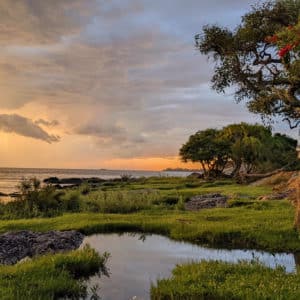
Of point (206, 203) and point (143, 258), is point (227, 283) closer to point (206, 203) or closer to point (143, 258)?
point (143, 258)

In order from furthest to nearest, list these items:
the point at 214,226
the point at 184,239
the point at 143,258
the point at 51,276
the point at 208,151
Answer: the point at 208,151, the point at 214,226, the point at 184,239, the point at 143,258, the point at 51,276

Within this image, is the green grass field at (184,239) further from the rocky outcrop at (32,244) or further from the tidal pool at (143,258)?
the rocky outcrop at (32,244)

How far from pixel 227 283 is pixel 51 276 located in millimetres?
4408

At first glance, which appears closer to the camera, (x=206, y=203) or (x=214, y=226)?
(x=214, y=226)

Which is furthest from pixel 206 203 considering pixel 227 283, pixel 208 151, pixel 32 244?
pixel 208 151

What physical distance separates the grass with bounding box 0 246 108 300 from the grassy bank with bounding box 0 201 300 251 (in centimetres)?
588

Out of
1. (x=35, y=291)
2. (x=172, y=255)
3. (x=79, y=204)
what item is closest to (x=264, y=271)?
(x=172, y=255)

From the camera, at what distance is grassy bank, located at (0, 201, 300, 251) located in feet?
57.9

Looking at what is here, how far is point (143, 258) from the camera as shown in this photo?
15.4 m

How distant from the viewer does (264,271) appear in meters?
12.4

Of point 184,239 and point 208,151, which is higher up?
point 208,151

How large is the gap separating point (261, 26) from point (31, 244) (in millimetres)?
15284

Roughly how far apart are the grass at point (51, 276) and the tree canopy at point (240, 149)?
62703mm

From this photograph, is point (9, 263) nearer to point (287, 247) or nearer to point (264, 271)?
point (264, 271)
